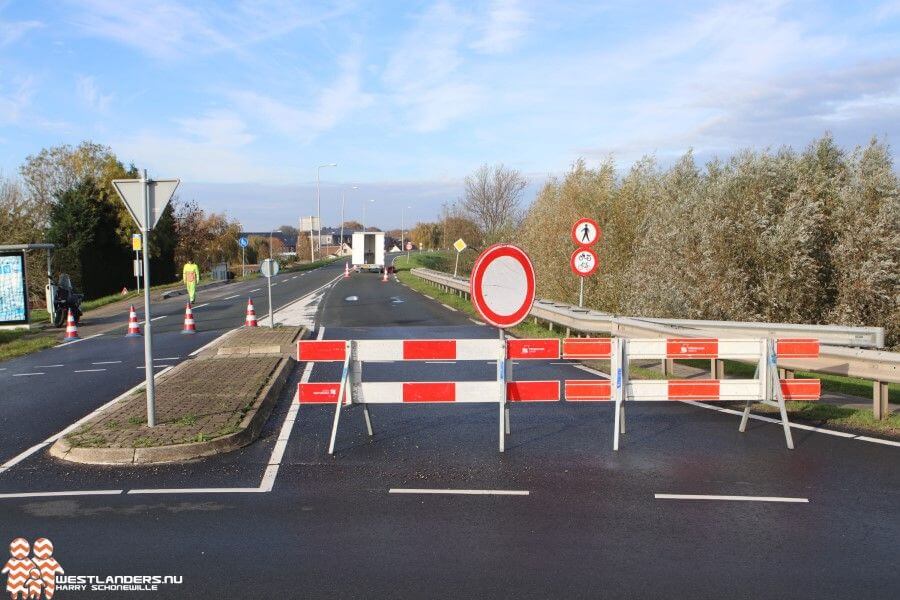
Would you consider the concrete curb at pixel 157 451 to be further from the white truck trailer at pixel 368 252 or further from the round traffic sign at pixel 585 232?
the white truck trailer at pixel 368 252

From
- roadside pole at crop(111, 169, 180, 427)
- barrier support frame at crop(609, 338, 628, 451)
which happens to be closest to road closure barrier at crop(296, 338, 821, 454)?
barrier support frame at crop(609, 338, 628, 451)

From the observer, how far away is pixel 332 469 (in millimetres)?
7262

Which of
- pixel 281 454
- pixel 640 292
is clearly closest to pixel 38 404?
pixel 281 454

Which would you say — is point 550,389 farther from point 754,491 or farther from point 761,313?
point 761,313

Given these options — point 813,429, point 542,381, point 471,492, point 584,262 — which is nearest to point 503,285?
point 542,381

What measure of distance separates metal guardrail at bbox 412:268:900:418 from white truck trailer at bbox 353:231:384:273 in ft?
173

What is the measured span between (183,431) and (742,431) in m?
6.04

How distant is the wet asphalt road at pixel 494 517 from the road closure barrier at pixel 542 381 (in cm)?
50

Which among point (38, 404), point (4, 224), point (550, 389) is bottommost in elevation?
point (38, 404)

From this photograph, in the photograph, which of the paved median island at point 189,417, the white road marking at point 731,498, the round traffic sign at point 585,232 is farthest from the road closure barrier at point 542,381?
the round traffic sign at point 585,232

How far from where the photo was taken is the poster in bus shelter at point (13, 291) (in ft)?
75.8

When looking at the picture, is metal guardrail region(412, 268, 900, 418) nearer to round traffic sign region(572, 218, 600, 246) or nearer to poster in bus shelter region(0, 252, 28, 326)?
round traffic sign region(572, 218, 600, 246)

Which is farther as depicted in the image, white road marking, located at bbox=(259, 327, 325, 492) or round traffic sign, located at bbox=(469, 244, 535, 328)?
round traffic sign, located at bbox=(469, 244, 535, 328)

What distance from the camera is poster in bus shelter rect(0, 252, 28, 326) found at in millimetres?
23094
